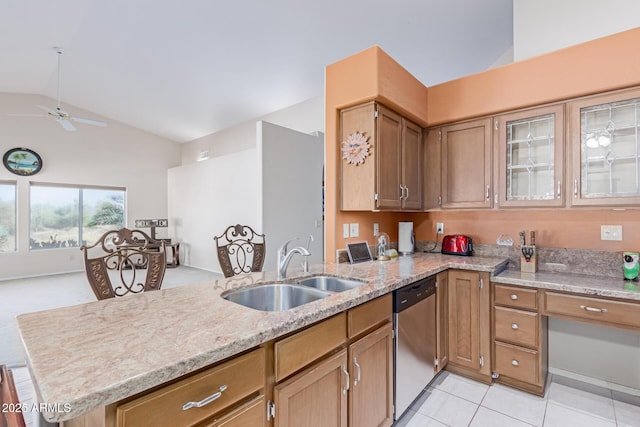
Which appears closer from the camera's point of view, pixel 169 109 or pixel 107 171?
pixel 169 109

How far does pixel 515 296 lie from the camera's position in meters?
2.17

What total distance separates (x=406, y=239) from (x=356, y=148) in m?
1.14

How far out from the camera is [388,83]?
90.9 inches

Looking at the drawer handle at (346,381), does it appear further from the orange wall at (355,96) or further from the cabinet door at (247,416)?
the orange wall at (355,96)

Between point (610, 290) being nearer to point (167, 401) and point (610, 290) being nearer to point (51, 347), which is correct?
point (167, 401)

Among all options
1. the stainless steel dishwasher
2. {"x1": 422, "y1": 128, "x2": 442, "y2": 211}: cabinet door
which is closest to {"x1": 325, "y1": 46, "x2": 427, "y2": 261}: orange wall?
{"x1": 422, "y1": 128, "x2": 442, "y2": 211}: cabinet door

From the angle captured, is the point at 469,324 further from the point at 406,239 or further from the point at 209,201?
the point at 209,201

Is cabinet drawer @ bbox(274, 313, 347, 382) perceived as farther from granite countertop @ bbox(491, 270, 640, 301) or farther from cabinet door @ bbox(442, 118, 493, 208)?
cabinet door @ bbox(442, 118, 493, 208)

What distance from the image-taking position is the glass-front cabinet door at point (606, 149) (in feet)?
6.66

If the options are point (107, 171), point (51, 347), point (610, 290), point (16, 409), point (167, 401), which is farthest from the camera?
point (107, 171)

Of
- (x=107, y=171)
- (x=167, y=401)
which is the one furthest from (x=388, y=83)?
(x=107, y=171)

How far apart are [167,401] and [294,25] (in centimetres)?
384

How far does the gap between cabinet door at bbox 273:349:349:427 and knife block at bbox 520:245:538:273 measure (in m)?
1.85

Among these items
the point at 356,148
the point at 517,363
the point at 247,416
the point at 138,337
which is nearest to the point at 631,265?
the point at 517,363
